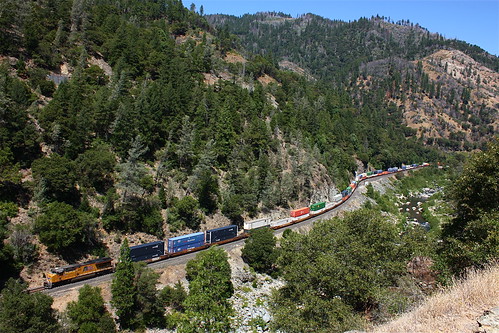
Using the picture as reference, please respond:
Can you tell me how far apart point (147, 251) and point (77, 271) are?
8.42 meters

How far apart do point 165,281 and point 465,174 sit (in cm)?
3434

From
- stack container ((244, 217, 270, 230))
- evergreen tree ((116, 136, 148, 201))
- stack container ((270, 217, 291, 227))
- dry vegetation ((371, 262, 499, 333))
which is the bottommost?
stack container ((270, 217, 291, 227))

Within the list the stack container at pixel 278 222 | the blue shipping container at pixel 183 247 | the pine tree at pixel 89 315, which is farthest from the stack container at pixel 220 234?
the pine tree at pixel 89 315

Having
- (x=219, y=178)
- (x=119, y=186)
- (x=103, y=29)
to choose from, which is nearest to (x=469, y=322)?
(x=119, y=186)

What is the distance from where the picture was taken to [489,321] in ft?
33.3

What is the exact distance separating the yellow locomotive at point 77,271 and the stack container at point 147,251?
2.79 metres

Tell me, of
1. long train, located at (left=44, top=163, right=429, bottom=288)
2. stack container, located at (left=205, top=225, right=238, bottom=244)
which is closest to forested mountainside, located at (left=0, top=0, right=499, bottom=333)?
long train, located at (left=44, top=163, right=429, bottom=288)

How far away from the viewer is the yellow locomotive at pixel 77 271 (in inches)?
1380

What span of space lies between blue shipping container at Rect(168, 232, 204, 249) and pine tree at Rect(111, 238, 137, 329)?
11677 mm

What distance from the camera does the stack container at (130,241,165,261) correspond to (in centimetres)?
4106

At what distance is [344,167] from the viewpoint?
108 meters

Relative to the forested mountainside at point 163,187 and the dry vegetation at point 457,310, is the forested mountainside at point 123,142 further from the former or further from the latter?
the dry vegetation at point 457,310

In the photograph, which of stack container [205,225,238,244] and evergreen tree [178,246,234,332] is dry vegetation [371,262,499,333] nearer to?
evergreen tree [178,246,234,332]

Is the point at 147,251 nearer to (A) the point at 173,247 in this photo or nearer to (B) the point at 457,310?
(A) the point at 173,247
